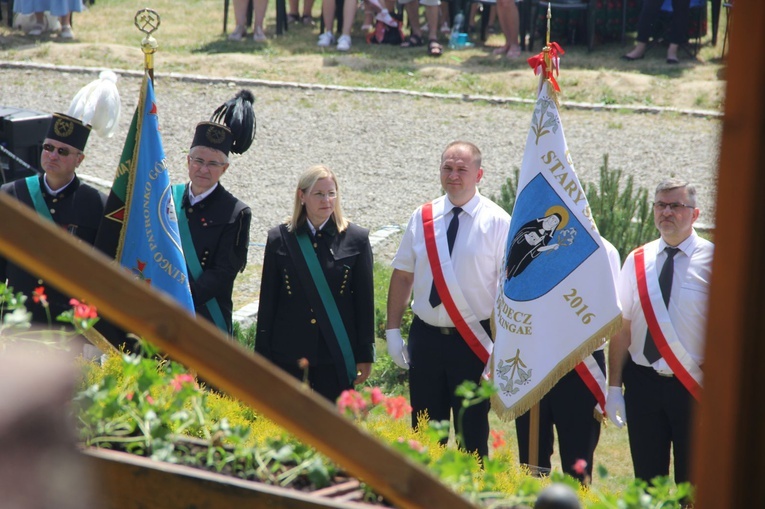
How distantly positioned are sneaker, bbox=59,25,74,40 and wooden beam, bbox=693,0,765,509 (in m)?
16.3

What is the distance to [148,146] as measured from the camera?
5.20 meters

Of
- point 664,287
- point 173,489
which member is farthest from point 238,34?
point 173,489

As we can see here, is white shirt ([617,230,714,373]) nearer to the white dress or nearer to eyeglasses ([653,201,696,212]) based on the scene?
eyeglasses ([653,201,696,212])

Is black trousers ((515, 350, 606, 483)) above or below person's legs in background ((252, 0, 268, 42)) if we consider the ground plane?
below

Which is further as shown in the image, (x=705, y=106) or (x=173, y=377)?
(x=705, y=106)

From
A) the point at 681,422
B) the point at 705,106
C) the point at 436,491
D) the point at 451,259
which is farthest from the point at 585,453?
the point at 705,106

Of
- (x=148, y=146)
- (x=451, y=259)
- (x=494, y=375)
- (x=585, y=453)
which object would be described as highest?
(x=148, y=146)

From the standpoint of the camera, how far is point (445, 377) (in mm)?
5383

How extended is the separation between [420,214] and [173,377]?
9.14 feet

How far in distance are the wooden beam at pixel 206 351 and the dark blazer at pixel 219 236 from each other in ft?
12.2

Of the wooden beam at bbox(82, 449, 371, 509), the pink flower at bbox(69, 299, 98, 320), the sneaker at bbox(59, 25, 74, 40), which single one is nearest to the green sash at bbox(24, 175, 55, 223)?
the pink flower at bbox(69, 299, 98, 320)

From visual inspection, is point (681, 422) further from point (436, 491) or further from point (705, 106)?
point (705, 106)

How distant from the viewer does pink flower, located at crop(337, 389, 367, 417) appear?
2.68 metres

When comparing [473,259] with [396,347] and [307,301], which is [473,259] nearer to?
[396,347]
